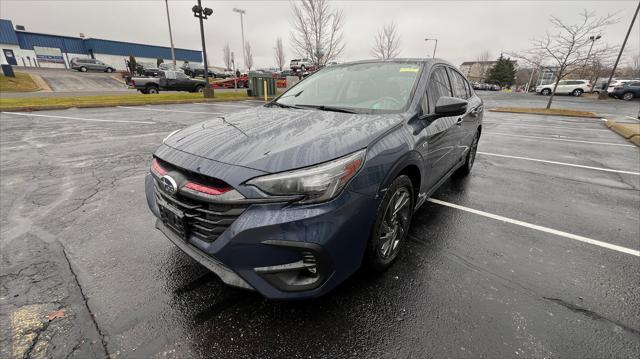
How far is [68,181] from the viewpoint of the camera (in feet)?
13.7

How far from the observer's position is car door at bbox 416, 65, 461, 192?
2578 millimetres

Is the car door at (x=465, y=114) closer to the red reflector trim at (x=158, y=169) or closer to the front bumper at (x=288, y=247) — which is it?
the front bumper at (x=288, y=247)

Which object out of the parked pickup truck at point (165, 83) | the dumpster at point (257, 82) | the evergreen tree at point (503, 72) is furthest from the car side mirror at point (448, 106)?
the evergreen tree at point (503, 72)

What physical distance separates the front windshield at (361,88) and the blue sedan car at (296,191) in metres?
0.05

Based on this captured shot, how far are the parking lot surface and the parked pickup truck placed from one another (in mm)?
18058

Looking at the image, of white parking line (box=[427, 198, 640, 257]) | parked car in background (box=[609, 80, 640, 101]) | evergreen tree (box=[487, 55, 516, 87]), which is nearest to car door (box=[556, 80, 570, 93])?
parked car in background (box=[609, 80, 640, 101])

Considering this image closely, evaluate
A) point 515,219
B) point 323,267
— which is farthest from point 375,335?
point 515,219

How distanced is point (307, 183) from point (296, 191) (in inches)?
2.9

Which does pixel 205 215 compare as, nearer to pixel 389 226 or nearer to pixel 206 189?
pixel 206 189

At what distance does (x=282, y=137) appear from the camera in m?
1.96

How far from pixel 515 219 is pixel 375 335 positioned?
2.53 m

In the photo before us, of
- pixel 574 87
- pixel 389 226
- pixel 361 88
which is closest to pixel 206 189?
pixel 389 226

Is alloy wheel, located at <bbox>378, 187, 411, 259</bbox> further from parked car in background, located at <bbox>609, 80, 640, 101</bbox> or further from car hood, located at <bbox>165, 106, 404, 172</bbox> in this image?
parked car in background, located at <bbox>609, 80, 640, 101</bbox>

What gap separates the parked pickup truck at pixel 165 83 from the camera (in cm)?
1942
